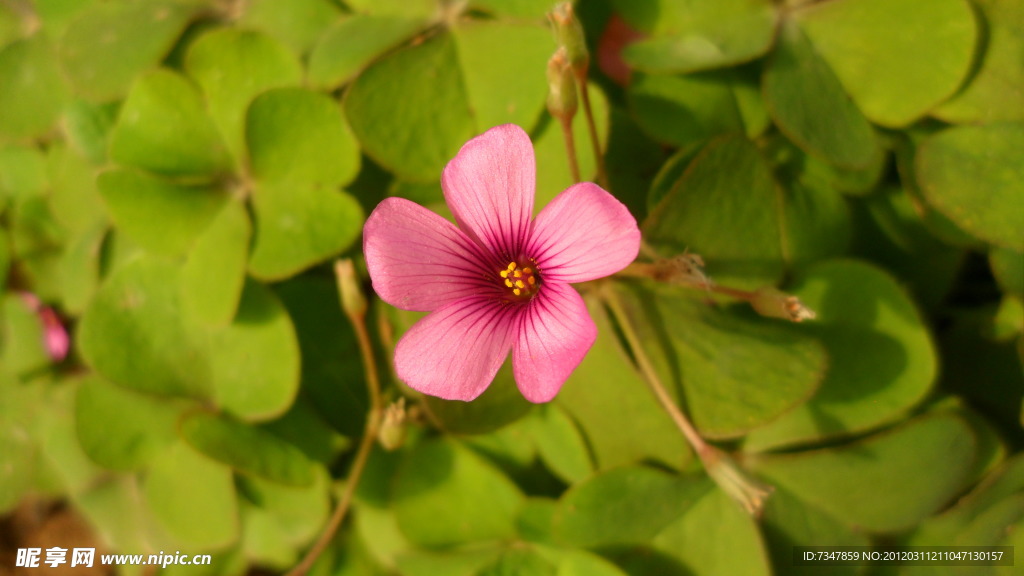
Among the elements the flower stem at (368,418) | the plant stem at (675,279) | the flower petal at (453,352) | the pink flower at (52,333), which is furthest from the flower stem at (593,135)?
the pink flower at (52,333)

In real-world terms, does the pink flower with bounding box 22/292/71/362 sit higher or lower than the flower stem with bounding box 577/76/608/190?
lower

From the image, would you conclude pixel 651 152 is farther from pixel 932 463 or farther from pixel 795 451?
pixel 932 463

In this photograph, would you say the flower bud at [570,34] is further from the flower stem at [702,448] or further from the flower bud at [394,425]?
the flower bud at [394,425]

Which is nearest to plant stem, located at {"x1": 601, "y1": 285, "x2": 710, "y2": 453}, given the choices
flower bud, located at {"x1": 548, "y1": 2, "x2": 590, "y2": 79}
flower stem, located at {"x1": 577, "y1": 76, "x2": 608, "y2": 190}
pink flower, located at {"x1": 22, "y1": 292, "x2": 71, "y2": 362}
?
flower stem, located at {"x1": 577, "y1": 76, "x2": 608, "y2": 190}

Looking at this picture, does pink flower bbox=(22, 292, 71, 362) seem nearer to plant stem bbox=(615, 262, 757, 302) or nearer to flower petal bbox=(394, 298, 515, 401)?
flower petal bbox=(394, 298, 515, 401)

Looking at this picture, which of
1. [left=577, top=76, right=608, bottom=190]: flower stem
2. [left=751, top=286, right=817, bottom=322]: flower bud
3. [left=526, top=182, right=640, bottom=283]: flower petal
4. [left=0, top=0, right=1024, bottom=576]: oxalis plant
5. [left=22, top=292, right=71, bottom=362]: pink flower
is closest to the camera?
[left=526, top=182, right=640, bottom=283]: flower petal

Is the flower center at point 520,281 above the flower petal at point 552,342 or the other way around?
the other way around

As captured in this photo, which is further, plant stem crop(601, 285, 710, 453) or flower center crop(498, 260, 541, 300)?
plant stem crop(601, 285, 710, 453)

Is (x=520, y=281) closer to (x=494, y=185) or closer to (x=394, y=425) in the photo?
(x=494, y=185)

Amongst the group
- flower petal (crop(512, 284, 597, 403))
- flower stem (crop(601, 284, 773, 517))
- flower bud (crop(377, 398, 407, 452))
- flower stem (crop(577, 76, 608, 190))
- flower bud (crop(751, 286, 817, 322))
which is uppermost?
flower stem (crop(577, 76, 608, 190))
